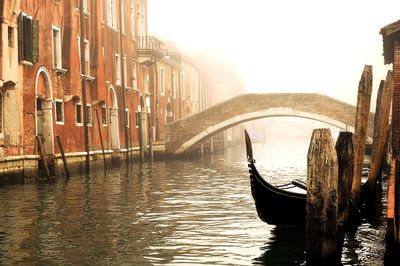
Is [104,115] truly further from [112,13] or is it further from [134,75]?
[134,75]

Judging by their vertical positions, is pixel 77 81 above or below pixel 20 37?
below

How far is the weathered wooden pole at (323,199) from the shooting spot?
5.02 metres

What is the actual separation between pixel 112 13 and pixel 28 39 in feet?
23.9

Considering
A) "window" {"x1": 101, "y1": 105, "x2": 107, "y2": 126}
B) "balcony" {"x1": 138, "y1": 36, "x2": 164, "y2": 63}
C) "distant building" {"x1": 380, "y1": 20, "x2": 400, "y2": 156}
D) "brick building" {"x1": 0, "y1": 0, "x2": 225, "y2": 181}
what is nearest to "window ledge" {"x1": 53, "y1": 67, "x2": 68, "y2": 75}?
"brick building" {"x1": 0, "y1": 0, "x2": 225, "y2": 181}

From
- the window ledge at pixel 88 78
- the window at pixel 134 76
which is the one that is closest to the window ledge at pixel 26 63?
the window ledge at pixel 88 78

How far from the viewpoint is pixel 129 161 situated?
21391 millimetres

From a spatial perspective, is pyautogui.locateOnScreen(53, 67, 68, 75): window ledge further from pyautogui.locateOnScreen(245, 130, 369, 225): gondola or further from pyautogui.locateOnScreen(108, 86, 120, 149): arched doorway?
pyautogui.locateOnScreen(245, 130, 369, 225): gondola

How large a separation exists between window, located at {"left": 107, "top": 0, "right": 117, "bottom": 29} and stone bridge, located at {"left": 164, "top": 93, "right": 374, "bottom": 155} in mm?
5660

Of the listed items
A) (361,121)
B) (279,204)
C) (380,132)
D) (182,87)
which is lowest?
(279,204)

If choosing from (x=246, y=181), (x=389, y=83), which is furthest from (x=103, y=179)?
(x=389, y=83)

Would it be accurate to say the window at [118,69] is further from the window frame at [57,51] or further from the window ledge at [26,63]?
the window ledge at [26,63]

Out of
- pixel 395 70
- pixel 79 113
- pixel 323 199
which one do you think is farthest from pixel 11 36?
pixel 323 199

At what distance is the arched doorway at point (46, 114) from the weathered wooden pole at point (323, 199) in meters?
11.1

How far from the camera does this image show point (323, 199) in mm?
5023
